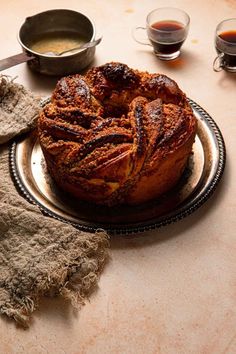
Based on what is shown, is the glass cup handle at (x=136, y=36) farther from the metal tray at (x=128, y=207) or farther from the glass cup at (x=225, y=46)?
the metal tray at (x=128, y=207)

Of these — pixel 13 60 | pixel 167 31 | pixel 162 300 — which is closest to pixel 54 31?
pixel 13 60

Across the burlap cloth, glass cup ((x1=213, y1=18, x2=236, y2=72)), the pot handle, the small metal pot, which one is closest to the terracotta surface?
the burlap cloth

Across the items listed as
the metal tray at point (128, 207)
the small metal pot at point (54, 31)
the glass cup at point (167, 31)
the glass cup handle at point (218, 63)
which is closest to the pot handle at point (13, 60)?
the small metal pot at point (54, 31)

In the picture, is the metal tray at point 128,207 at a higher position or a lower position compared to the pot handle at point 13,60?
lower

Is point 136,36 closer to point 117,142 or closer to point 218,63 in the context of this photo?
point 218,63

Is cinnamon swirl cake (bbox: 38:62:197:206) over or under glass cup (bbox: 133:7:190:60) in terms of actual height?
over

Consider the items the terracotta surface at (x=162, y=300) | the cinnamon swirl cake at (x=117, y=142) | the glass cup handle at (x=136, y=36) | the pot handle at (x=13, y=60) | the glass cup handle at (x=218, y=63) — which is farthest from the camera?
the glass cup handle at (x=136, y=36)

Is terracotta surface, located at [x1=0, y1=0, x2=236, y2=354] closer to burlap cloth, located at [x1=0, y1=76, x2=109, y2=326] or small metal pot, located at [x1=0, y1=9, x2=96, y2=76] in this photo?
burlap cloth, located at [x1=0, y1=76, x2=109, y2=326]
